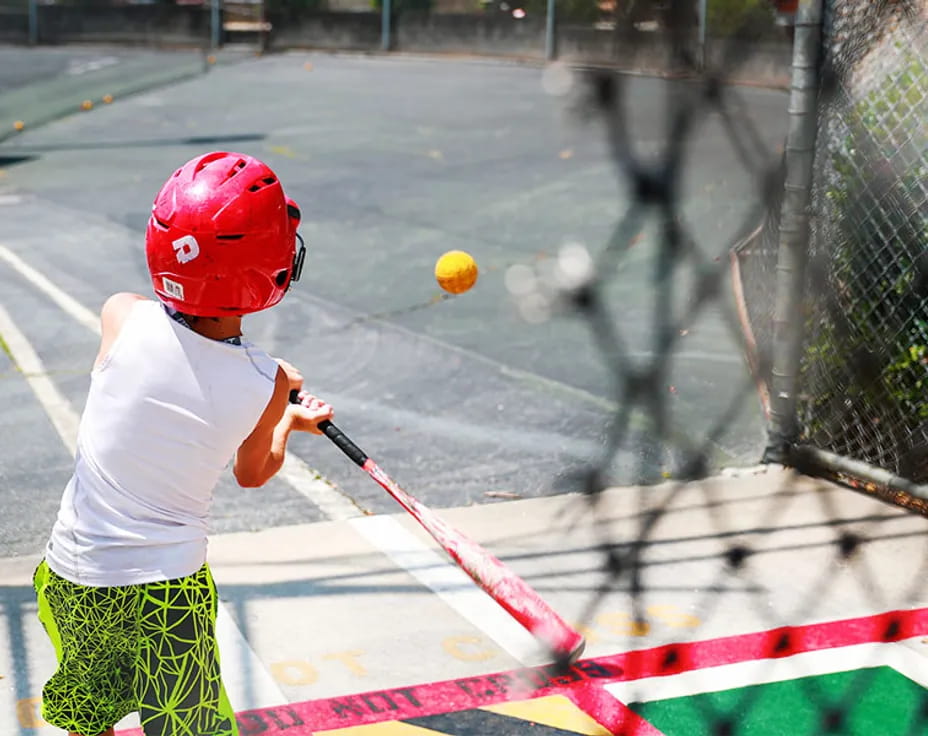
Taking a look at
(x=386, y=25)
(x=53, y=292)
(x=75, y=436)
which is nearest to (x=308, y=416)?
(x=75, y=436)

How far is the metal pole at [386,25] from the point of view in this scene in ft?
77.6

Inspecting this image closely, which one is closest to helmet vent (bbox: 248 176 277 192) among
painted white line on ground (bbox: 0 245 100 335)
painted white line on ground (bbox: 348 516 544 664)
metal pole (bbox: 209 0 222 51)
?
painted white line on ground (bbox: 348 516 544 664)

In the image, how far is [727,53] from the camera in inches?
115

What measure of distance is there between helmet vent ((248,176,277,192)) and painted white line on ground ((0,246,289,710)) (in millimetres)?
1663

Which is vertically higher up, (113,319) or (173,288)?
(173,288)

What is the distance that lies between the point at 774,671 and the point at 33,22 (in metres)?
26.6

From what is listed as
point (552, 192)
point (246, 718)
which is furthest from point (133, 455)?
point (552, 192)

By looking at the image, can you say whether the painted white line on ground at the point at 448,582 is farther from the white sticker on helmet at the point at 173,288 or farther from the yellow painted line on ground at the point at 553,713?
the white sticker on helmet at the point at 173,288

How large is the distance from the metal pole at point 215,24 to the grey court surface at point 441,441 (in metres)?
13.6

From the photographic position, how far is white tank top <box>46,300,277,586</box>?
2605 millimetres

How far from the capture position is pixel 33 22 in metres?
27.1

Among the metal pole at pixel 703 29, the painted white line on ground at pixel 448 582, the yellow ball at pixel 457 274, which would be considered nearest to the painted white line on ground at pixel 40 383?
the painted white line on ground at pixel 448 582

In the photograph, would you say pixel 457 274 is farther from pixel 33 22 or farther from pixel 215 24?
pixel 33 22

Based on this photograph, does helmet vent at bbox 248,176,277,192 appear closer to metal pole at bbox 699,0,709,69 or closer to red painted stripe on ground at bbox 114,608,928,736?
metal pole at bbox 699,0,709,69
